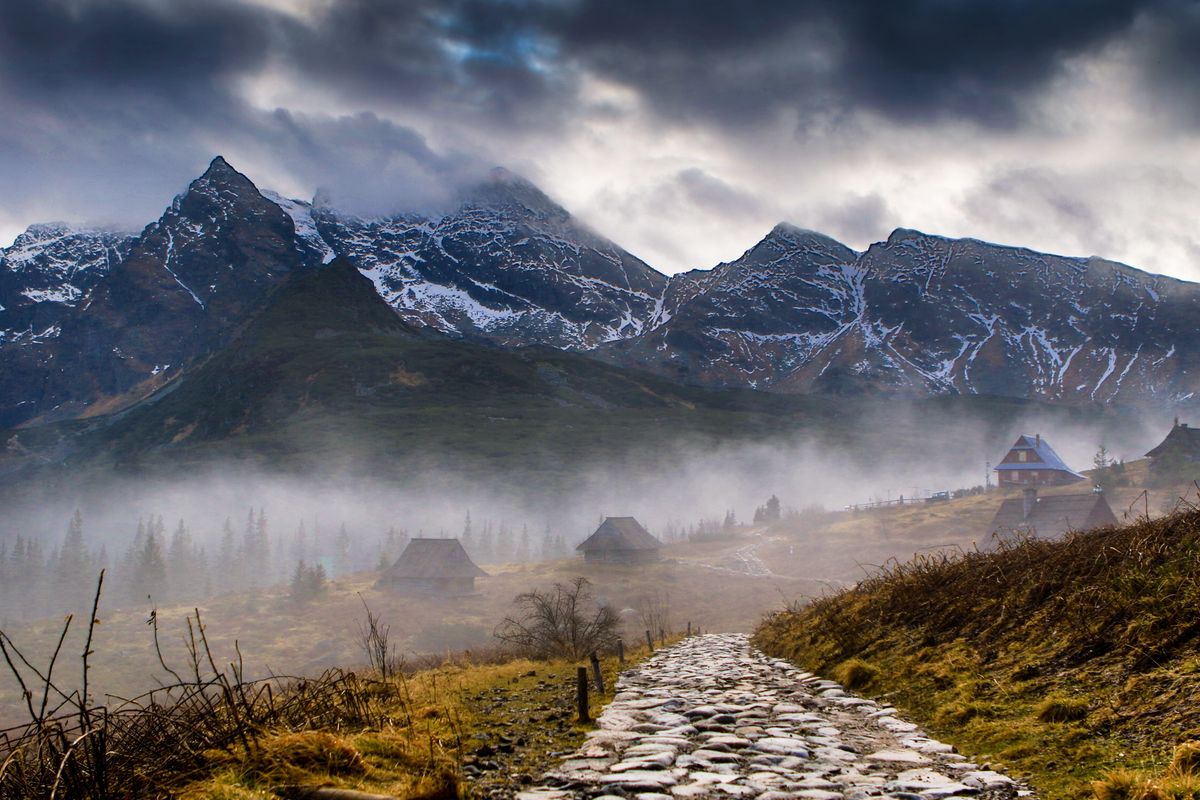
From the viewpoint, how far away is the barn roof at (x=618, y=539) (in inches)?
5344

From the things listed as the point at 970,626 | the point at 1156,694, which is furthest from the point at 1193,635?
the point at 970,626

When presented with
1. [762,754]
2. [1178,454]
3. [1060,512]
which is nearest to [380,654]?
[762,754]

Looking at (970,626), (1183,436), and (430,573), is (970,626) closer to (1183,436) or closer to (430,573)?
(430,573)

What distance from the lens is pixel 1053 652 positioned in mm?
11258

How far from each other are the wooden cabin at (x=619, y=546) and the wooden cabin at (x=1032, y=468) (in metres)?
70.1

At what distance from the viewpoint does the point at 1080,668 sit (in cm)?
1030

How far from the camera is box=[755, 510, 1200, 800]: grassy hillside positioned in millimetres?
8227

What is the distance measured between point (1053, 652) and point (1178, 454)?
473ft

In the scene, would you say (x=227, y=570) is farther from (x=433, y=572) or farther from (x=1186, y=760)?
(x=1186, y=760)

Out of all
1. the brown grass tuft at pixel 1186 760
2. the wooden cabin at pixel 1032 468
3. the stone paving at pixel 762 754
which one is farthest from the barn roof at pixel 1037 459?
the brown grass tuft at pixel 1186 760

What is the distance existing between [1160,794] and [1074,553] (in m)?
8.70

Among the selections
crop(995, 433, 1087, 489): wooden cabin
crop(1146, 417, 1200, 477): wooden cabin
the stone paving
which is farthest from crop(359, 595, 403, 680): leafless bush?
crop(995, 433, 1087, 489): wooden cabin

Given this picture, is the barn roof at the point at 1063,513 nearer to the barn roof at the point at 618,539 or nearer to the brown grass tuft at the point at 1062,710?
the barn roof at the point at 618,539

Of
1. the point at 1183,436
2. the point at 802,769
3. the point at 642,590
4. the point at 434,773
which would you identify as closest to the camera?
the point at 434,773
